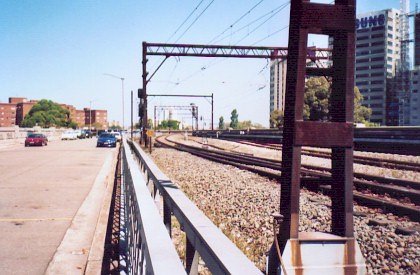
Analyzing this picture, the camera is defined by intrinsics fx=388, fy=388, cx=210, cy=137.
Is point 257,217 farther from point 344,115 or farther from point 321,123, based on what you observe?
point 321,123

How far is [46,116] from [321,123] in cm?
17165

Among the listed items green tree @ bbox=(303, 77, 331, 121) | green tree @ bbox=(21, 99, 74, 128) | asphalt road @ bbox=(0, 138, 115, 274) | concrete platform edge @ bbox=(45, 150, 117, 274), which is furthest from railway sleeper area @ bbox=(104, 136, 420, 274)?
green tree @ bbox=(21, 99, 74, 128)

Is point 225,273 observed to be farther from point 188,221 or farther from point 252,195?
point 252,195

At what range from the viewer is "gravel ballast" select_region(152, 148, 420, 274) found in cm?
516

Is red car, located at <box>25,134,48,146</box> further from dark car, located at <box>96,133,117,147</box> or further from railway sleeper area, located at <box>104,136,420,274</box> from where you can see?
railway sleeper area, located at <box>104,136,420,274</box>

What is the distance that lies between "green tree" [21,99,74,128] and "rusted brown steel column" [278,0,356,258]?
544 ft

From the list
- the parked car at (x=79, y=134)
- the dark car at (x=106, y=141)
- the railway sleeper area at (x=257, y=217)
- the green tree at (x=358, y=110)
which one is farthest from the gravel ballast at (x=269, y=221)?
the parked car at (x=79, y=134)

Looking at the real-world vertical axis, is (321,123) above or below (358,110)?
below

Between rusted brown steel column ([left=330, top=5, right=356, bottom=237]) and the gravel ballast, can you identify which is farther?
the gravel ballast

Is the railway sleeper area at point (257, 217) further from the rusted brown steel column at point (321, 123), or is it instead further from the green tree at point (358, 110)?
the green tree at point (358, 110)

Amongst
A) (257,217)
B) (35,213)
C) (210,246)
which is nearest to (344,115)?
(210,246)

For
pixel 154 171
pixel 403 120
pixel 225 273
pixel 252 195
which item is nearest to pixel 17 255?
pixel 154 171

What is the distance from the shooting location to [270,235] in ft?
20.6

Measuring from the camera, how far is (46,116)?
160m
